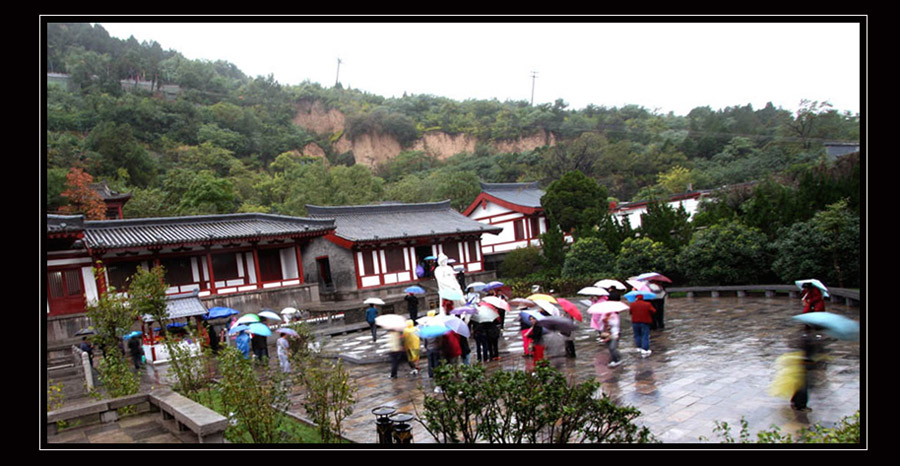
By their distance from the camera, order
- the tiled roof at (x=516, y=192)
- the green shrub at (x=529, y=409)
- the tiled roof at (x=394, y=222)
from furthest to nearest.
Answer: the tiled roof at (x=516, y=192), the tiled roof at (x=394, y=222), the green shrub at (x=529, y=409)

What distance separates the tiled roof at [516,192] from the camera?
35.4 m

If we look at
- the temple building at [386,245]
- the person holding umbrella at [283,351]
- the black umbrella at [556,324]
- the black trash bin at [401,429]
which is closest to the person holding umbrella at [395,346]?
the person holding umbrella at [283,351]

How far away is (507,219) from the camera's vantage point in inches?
1356

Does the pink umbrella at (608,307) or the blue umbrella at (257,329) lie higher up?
the pink umbrella at (608,307)

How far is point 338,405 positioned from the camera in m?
6.43

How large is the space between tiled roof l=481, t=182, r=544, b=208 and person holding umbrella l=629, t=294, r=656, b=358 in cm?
2364

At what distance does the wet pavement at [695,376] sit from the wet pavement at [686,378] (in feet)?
0.04

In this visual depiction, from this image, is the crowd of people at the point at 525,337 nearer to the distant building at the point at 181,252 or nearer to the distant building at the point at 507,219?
the distant building at the point at 181,252

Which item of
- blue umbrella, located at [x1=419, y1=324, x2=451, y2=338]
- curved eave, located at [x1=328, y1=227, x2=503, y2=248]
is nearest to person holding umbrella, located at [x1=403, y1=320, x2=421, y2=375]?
blue umbrella, located at [x1=419, y1=324, x2=451, y2=338]

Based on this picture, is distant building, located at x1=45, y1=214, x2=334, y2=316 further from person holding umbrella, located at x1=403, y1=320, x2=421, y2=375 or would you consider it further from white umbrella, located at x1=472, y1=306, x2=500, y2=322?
white umbrella, located at x1=472, y1=306, x2=500, y2=322

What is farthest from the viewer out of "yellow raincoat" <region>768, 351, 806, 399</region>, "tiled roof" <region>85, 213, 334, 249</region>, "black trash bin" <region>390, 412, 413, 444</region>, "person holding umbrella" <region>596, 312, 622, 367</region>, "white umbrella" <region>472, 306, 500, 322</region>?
"tiled roof" <region>85, 213, 334, 249</region>

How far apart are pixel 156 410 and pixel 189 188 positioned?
3201cm

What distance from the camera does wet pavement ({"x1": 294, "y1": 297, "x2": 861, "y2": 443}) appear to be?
6297 mm
